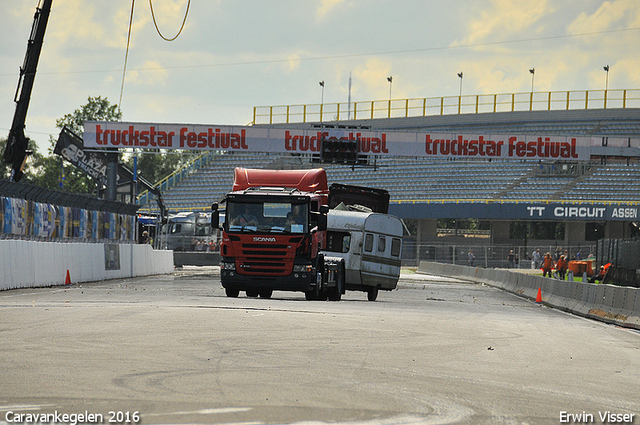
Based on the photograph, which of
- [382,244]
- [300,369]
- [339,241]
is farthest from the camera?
[382,244]

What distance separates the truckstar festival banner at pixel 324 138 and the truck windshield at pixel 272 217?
84.6 ft

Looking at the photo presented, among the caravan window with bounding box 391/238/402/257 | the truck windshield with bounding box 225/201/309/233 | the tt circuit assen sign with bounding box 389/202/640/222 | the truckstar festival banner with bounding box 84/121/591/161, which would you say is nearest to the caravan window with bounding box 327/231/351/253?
the caravan window with bounding box 391/238/402/257

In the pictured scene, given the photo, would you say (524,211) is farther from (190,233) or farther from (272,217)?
(272,217)

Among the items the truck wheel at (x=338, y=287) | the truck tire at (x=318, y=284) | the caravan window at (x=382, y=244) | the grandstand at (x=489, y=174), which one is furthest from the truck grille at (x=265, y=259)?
the grandstand at (x=489, y=174)

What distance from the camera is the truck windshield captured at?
68.1 ft

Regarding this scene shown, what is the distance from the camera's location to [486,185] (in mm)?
66375

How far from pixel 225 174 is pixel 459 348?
209 feet

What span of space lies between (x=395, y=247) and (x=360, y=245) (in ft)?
7.39

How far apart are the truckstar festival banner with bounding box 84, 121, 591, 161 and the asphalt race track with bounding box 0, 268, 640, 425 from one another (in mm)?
30774

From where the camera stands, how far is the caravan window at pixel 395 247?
88.3ft

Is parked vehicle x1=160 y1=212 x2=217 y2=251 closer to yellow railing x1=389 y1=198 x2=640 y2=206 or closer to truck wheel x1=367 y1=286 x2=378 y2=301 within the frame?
yellow railing x1=389 y1=198 x2=640 y2=206

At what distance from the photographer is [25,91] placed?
3616cm

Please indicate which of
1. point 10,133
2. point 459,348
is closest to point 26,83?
point 10,133

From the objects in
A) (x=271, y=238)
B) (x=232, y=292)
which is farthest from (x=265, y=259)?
(x=232, y=292)
